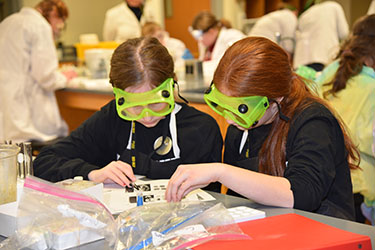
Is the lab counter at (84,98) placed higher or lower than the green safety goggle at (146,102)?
lower

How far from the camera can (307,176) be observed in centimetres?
129

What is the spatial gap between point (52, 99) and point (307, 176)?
2715mm

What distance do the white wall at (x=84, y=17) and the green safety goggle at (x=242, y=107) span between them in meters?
5.31

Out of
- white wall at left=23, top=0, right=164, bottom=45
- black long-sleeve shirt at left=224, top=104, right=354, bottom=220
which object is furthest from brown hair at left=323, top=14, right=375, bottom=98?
white wall at left=23, top=0, right=164, bottom=45

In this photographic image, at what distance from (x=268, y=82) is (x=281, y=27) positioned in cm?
362

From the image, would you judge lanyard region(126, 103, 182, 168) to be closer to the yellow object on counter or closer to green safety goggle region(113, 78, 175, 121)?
green safety goggle region(113, 78, 175, 121)

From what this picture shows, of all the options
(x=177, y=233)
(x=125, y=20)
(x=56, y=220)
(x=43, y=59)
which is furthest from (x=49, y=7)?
(x=177, y=233)

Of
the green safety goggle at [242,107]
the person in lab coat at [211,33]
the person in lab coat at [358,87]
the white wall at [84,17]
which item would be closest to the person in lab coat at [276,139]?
the green safety goggle at [242,107]

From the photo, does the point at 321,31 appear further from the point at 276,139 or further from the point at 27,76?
the point at 276,139

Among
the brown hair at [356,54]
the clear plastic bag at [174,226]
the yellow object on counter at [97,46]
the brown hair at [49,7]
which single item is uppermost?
the brown hair at [49,7]

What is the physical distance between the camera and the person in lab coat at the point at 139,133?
5.10ft

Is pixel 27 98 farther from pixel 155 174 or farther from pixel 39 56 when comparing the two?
pixel 155 174

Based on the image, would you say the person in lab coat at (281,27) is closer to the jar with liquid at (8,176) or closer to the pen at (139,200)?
the pen at (139,200)

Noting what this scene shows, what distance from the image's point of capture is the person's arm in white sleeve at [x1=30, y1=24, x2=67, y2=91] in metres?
3.43
